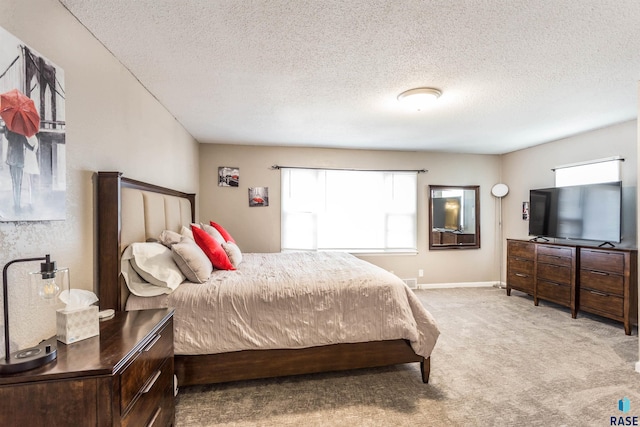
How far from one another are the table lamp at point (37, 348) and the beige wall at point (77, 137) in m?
Result: 0.13

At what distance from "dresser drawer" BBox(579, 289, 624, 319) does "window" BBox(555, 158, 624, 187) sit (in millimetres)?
1425

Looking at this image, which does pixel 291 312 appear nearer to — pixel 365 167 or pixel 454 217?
pixel 365 167

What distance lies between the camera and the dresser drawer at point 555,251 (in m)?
3.67

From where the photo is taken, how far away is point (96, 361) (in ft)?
3.43

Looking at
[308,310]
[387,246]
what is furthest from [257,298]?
[387,246]

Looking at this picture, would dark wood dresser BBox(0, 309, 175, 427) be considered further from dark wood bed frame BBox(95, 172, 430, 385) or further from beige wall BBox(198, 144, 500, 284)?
beige wall BBox(198, 144, 500, 284)

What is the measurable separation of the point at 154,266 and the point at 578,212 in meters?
4.83

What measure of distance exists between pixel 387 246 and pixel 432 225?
0.90m

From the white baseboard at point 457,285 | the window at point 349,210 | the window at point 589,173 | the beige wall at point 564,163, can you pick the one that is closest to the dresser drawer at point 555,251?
the beige wall at point 564,163

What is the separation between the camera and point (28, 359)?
39.7 inches

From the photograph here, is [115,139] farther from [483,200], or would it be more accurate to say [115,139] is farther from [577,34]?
[483,200]

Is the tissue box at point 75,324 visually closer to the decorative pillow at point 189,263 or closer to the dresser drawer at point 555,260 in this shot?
the decorative pillow at point 189,263

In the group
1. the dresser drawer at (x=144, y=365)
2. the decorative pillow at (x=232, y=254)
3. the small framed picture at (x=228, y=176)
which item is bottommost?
the dresser drawer at (x=144, y=365)

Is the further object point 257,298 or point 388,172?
point 388,172
